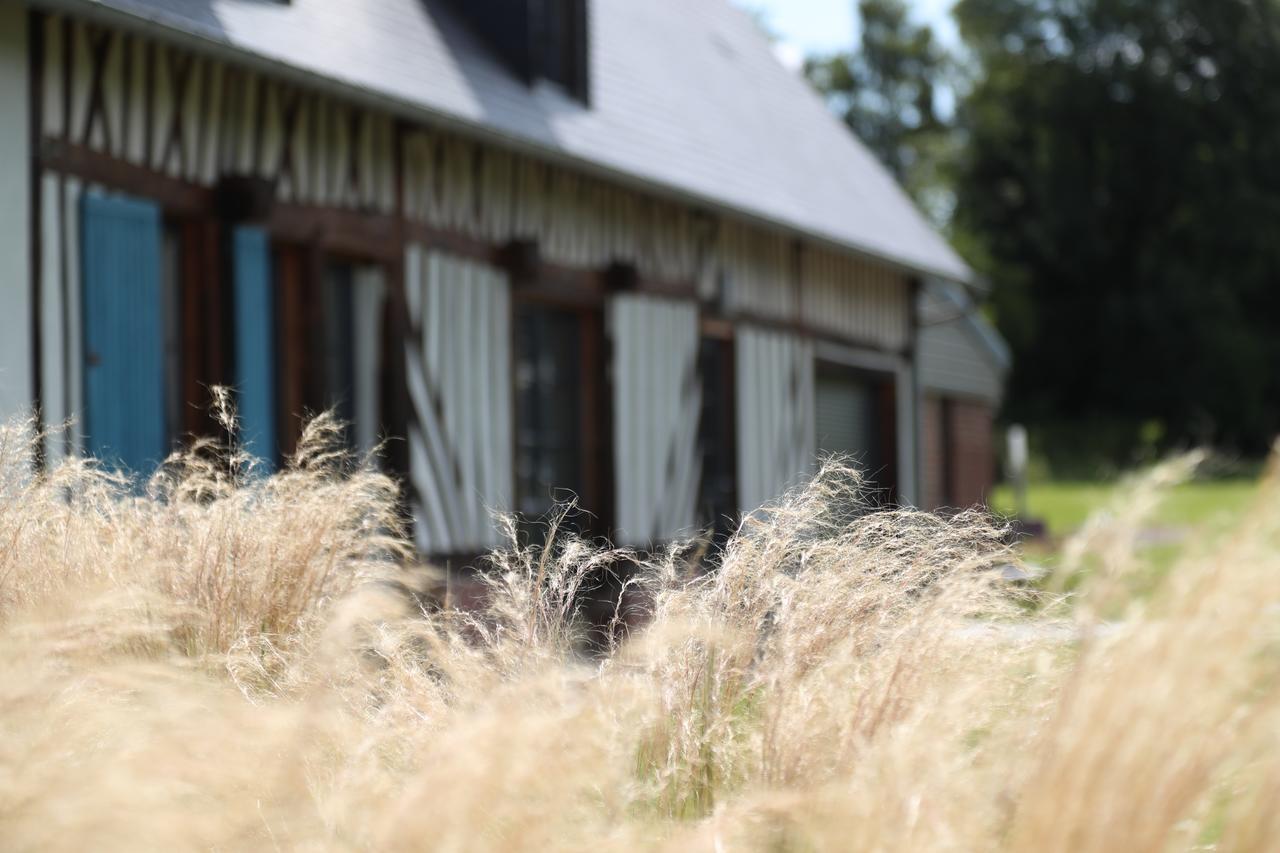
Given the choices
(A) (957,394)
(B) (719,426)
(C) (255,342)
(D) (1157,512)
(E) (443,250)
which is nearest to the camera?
(D) (1157,512)

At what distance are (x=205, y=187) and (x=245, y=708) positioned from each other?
15.7 ft

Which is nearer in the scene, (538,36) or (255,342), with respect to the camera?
(255,342)

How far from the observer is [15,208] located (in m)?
6.07

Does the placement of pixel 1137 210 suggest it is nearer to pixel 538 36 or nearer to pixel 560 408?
pixel 538 36

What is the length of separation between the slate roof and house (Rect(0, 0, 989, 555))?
1.4 inches

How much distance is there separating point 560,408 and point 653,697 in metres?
6.94

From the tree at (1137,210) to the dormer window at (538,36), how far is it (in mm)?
27650

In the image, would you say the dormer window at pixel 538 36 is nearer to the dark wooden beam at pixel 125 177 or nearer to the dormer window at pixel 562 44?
the dormer window at pixel 562 44

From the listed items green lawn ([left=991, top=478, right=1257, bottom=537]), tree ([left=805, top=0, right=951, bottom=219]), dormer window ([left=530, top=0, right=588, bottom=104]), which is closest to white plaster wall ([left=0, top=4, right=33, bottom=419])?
dormer window ([left=530, top=0, right=588, bottom=104])

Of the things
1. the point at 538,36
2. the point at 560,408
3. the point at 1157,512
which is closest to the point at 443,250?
the point at 560,408

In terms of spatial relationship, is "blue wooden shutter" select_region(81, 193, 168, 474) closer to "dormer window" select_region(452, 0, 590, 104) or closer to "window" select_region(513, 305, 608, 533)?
"window" select_region(513, 305, 608, 533)

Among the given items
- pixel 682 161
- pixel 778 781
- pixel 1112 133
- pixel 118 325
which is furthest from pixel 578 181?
pixel 1112 133

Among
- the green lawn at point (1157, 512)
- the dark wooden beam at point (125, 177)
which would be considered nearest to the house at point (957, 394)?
the green lawn at point (1157, 512)

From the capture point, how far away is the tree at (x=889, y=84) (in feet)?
148
